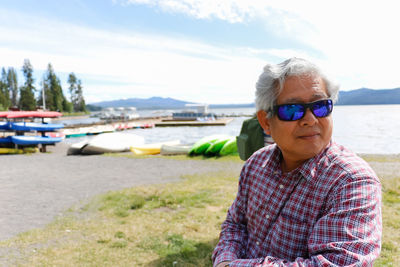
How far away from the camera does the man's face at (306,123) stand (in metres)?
1.54

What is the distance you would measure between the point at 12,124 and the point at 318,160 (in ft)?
71.6

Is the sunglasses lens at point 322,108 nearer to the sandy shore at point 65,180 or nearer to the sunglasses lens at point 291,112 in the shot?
the sunglasses lens at point 291,112

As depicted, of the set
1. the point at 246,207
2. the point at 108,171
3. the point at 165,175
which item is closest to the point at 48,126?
the point at 108,171

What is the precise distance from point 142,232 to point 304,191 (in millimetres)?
3826

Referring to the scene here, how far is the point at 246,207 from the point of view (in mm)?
1952

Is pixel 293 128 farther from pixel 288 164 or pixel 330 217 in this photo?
pixel 330 217

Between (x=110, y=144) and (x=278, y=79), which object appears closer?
(x=278, y=79)

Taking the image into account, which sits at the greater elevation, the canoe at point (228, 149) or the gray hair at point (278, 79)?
the gray hair at point (278, 79)

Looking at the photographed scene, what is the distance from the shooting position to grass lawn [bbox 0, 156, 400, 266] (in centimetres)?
388

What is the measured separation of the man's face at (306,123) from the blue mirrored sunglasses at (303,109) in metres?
0.02

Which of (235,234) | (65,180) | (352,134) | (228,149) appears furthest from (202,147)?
(352,134)

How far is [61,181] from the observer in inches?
355

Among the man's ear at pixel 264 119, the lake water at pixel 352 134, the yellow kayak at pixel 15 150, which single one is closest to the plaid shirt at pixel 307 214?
the man's ear at pixel 264 119

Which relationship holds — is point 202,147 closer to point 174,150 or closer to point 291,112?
point 174,150
